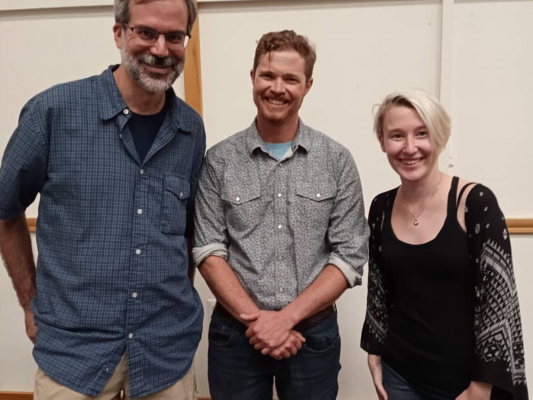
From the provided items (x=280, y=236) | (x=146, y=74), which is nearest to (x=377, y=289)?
(x=280, y=236)

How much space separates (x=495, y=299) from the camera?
1125mm

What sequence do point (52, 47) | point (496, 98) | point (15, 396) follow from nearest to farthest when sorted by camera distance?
point (496, 98)
point (52, 47)
point (15, 396)

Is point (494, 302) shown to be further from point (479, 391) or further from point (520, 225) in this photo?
point (520, 225)

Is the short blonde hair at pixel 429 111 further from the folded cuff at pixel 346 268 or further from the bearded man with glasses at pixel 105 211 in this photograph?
the bearded man with glasses at pixel 105 211

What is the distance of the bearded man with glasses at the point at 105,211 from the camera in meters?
1.16

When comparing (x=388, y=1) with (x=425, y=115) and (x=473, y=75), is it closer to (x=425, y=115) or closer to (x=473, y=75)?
(x=473, y=75)

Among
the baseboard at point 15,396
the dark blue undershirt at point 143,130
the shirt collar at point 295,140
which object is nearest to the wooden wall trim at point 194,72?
the shirt collar at point 295,140

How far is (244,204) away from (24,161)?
607 mm

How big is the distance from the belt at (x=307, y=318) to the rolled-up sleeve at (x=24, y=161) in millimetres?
654

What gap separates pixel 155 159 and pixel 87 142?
18 centimetres

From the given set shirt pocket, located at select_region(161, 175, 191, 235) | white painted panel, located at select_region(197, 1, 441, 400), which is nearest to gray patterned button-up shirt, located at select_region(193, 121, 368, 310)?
shirt pocket, located at select_region(161, 175, 191, 235)

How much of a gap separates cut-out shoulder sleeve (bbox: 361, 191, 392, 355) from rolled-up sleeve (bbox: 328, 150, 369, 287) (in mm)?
30

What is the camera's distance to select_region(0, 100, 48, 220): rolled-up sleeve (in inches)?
44.9

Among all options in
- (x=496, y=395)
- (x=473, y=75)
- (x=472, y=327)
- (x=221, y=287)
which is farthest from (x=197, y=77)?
(x=496, y=395)
